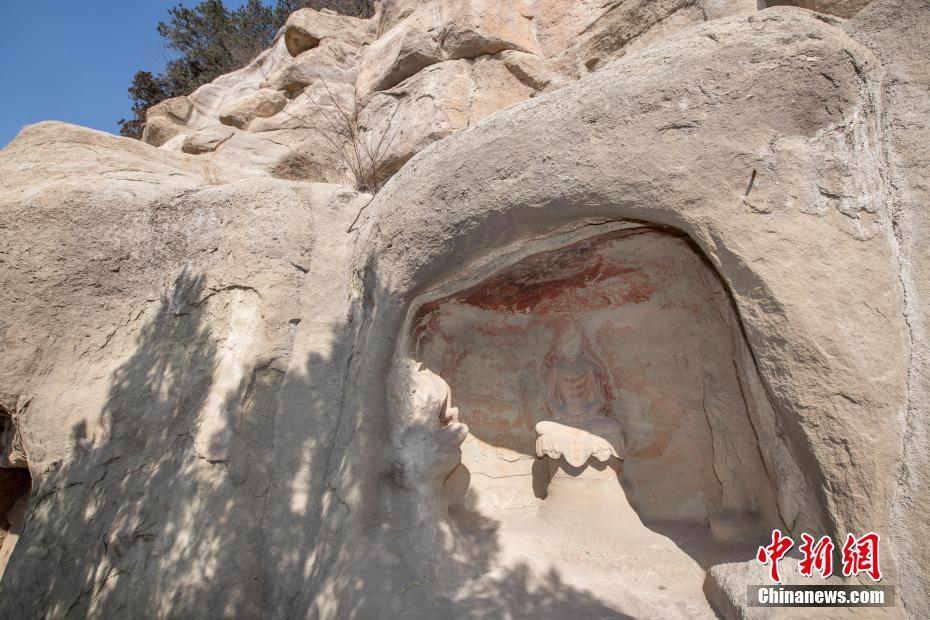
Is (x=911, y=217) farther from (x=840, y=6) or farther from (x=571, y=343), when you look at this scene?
(x=571, y=343)

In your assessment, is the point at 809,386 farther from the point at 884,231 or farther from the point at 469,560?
the point at 469,560

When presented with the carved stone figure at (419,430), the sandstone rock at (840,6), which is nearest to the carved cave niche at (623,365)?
the carved stone figure at (419,430)

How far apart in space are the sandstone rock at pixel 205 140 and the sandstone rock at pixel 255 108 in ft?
1.78

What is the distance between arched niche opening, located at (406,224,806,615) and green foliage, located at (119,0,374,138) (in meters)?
11.3

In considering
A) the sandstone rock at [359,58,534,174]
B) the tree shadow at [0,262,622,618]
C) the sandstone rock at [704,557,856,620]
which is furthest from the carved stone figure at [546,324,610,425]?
the sandstone rock at [359,58,534,174]

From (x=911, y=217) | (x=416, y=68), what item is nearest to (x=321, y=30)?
(x=416, y=68)

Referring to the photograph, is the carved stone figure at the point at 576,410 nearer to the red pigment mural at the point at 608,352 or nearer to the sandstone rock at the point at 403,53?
the red pigment mural at the point at 608,352

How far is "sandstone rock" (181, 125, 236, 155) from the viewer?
6484 mm

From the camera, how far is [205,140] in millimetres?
6531

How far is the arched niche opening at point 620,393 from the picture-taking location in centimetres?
280

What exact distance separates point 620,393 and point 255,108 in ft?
21.7

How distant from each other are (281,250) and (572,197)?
6.60 ft

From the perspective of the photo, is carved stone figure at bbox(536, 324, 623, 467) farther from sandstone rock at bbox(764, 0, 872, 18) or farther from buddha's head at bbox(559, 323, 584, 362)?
sandstone rock at bbox(764, 0, 872, 18)

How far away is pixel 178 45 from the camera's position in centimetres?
1224
